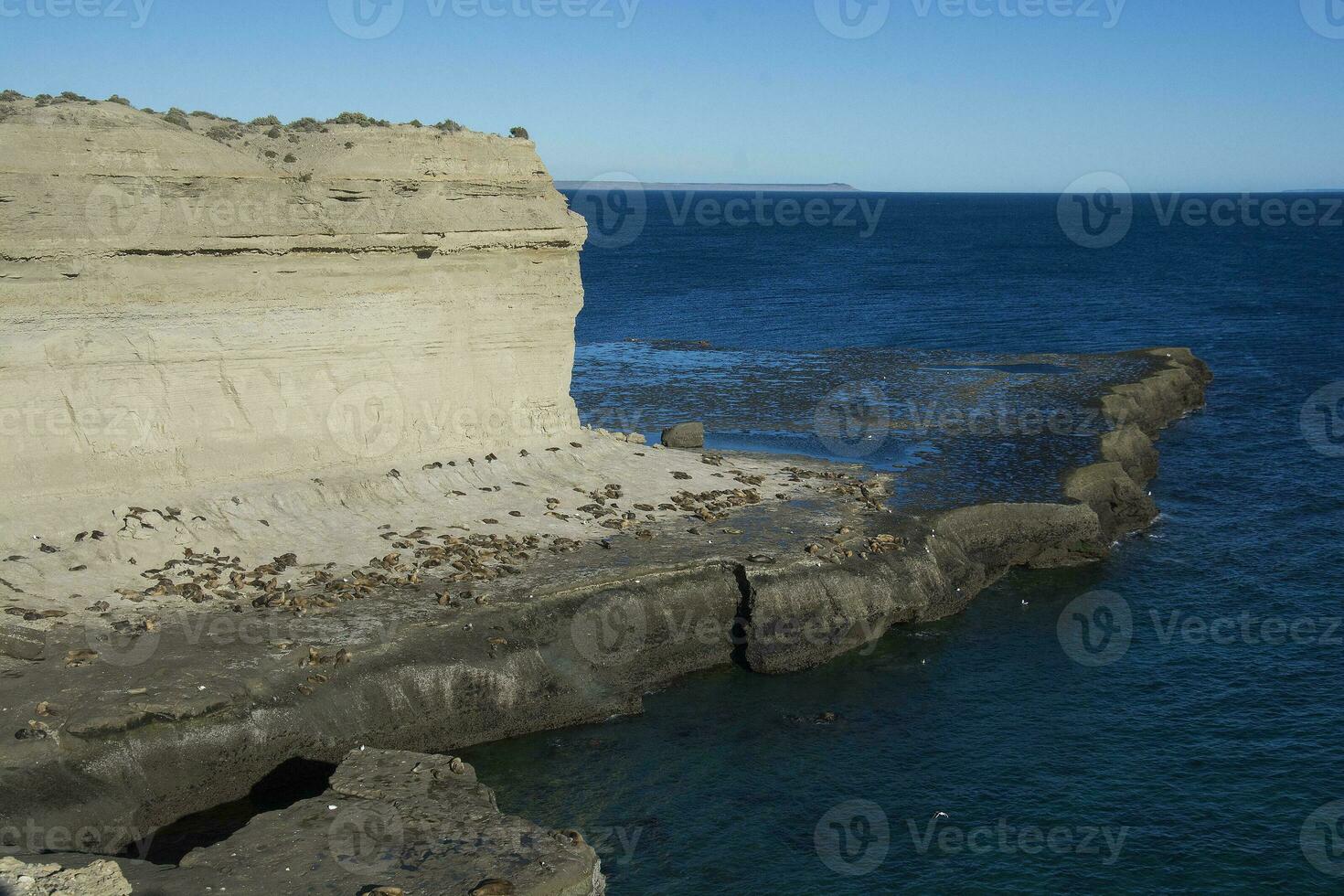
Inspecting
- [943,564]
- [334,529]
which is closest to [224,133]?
[334,529]

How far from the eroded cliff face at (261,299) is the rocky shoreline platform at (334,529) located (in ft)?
0.21

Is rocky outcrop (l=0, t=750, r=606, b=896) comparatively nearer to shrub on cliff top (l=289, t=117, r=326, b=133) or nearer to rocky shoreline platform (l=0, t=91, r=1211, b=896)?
rocky shoreline platform (l=0, t=91, r=1211, b=896)

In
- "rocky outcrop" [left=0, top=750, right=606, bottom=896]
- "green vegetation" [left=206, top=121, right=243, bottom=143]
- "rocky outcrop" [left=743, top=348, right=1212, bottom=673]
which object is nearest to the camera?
"rocky outcrop" [left=0, top=750, right=606, bottom=896]

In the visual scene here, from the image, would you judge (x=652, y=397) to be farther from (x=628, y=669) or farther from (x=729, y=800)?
(x=729, y=800)

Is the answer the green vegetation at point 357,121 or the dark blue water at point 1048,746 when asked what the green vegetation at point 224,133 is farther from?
the dark blue water at point 1048,746

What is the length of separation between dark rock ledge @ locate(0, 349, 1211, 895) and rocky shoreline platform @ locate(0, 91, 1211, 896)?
0.19 ft

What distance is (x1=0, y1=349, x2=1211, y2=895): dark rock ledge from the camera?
1617 cm

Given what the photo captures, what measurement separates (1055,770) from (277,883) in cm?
1289

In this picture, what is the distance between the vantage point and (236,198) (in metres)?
24.5

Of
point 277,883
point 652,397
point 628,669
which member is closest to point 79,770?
point 277,883

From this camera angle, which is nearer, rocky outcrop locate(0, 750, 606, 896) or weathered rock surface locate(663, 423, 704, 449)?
rocky outcrop locate(0, 750, 606, 896)

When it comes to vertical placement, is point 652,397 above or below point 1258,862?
above

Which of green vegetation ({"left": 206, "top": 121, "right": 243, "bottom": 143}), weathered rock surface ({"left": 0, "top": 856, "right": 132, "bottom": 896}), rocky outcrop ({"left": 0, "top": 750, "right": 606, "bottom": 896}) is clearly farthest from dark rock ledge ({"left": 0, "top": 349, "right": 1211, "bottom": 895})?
green vegetation ({"left": 206, "top": 121, "right": 243, "bottom": 143})

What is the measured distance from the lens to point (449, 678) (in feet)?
68.2
